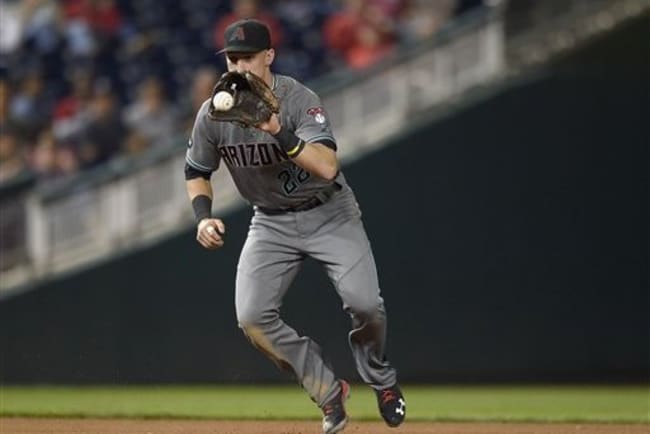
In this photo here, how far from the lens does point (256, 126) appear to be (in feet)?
21.4

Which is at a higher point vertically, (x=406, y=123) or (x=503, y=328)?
(x=406, y=123)

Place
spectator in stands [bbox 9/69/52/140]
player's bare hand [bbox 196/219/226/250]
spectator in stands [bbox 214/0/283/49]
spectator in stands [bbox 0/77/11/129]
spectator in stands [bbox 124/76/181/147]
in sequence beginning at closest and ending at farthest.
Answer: player's bare hand [bbox 196/219/226/250] < spectator in stands [bbox 0/77/11/129] < spectator in stands [bbox 124/76/181/147] < spectator in stands [bbox 9/69/52/140] < spectator in stands [bbox 214/0/283/49]

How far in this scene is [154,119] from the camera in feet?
42.1

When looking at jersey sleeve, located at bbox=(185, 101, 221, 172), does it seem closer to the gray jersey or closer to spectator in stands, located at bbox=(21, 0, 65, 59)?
the gray jersey

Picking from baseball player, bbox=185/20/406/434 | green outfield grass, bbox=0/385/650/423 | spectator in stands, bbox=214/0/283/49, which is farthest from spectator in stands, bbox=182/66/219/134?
baseball player, bbox=185/20/406/434

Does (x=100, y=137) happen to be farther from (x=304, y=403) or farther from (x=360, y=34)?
(x=304, y=403)

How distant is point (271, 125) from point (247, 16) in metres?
7.00

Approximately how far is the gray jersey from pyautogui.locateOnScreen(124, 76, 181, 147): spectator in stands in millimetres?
5484

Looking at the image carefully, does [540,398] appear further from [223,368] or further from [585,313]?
[223,368]

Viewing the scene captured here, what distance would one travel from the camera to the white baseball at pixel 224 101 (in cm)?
649

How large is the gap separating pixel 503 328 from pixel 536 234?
0.77m

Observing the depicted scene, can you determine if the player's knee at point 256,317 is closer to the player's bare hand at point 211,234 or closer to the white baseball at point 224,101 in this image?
→ the player's bare hand at point 211,234

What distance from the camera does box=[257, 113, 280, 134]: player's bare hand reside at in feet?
21.4

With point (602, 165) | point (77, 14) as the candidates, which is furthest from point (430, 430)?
point (77, 14)
